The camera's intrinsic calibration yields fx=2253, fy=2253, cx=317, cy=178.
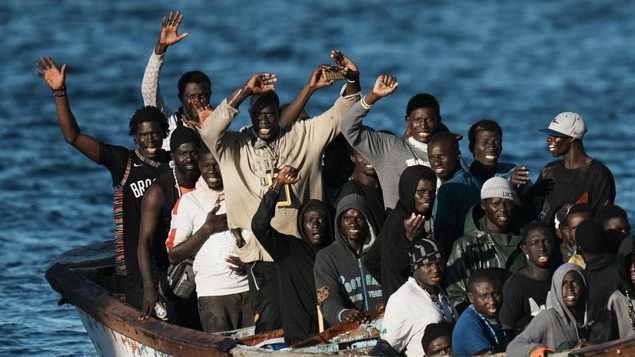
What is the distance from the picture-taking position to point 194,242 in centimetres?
1761

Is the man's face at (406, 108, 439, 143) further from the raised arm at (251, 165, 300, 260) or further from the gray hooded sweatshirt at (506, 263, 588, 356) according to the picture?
the gray hooded sweatshirt at (506, 263, 588, 356)

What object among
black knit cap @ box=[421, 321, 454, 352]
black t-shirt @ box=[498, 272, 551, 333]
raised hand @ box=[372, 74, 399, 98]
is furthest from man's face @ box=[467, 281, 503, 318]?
raised hand @ box=[372, 74, 399, 98]

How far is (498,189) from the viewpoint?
16.7 m

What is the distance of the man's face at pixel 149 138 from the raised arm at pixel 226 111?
65cm

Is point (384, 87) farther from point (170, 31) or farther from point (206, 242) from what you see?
point (170, 31)

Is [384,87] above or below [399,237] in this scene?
above

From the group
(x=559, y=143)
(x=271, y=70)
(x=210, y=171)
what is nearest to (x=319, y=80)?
(x=210, y=171)

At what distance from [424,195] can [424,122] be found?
1.26m

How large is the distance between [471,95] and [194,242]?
24837 mm

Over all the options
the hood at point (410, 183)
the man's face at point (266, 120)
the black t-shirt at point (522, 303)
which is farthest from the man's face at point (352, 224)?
the black t-shirt at point (522, 303)

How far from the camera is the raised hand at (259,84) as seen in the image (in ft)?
56.2

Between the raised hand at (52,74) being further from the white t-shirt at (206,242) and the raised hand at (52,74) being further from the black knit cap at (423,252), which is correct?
the black knit cap at (423,252)

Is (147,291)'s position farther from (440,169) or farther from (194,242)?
(440,169)

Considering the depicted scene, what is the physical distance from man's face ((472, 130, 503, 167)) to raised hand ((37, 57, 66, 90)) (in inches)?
133
